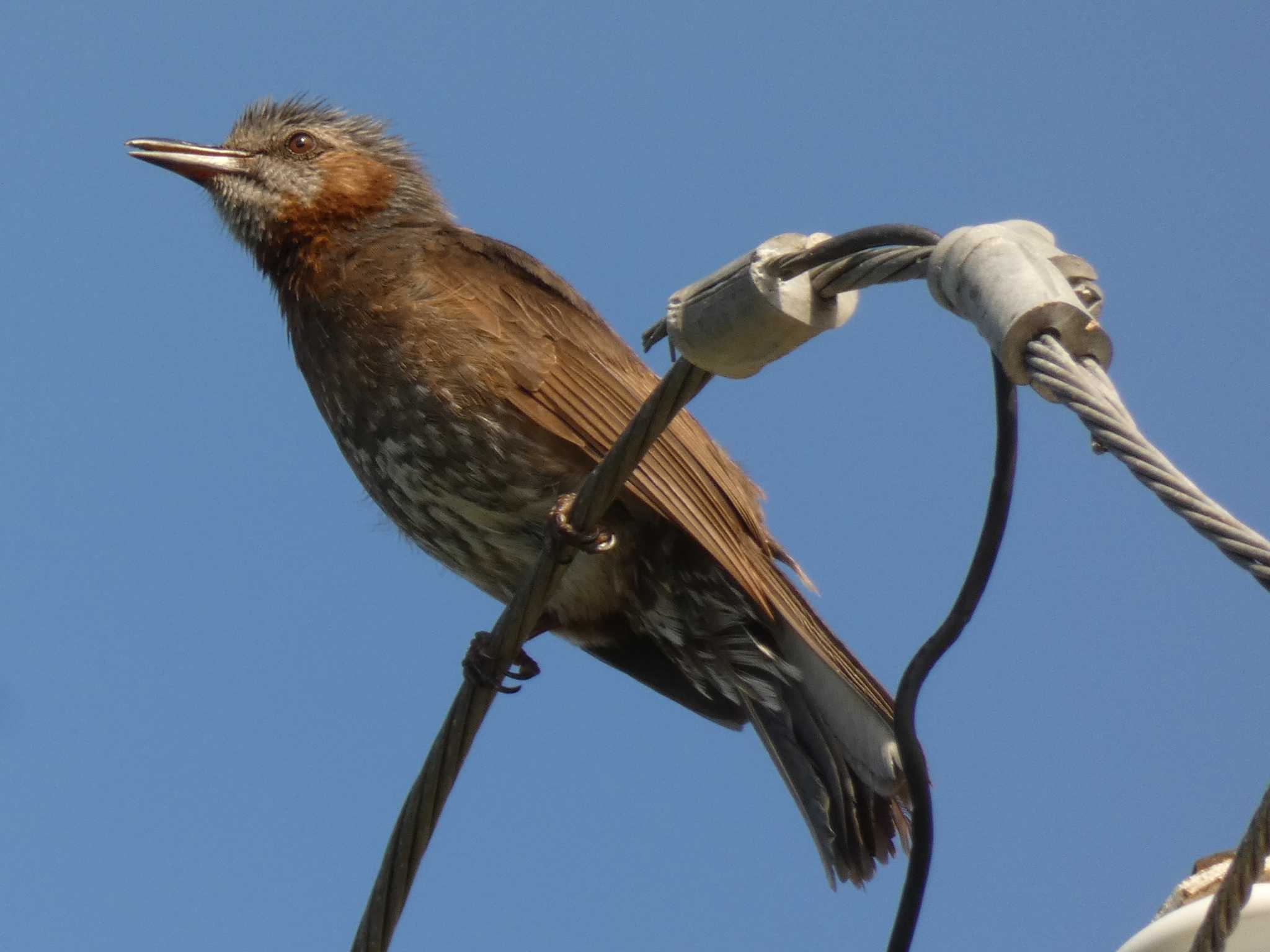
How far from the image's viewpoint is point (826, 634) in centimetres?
475

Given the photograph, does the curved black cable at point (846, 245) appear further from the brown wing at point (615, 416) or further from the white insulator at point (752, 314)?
the brown wing at point (615, 416)

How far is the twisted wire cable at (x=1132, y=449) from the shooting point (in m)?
1.71

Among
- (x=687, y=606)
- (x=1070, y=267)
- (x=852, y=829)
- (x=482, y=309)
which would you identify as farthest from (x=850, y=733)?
(x=1070, y=267)

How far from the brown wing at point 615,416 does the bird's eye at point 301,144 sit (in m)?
1.17

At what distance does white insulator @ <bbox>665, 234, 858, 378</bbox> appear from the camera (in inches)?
111

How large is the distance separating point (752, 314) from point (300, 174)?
3.73 m

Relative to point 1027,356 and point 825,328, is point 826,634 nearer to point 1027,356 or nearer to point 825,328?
point 825,328

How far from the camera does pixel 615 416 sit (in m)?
4.96

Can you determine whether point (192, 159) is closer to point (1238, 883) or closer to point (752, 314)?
point (752, 314)

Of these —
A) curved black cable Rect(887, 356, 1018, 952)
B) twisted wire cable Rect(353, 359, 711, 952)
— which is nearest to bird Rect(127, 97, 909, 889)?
twisted wire cable Rect(353, 359, 711, 952)

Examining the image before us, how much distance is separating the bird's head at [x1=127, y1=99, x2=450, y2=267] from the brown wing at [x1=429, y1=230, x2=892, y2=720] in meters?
0.68

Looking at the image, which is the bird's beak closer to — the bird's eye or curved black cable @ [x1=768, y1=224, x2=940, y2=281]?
the bird's eye

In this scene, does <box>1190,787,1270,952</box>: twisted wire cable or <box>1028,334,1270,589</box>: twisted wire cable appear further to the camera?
<box>1190,787,1270,952</box>: twisted wire cable

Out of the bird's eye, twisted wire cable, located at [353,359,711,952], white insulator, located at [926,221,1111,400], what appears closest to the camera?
white insulator, located at [926,221,1111,400]
